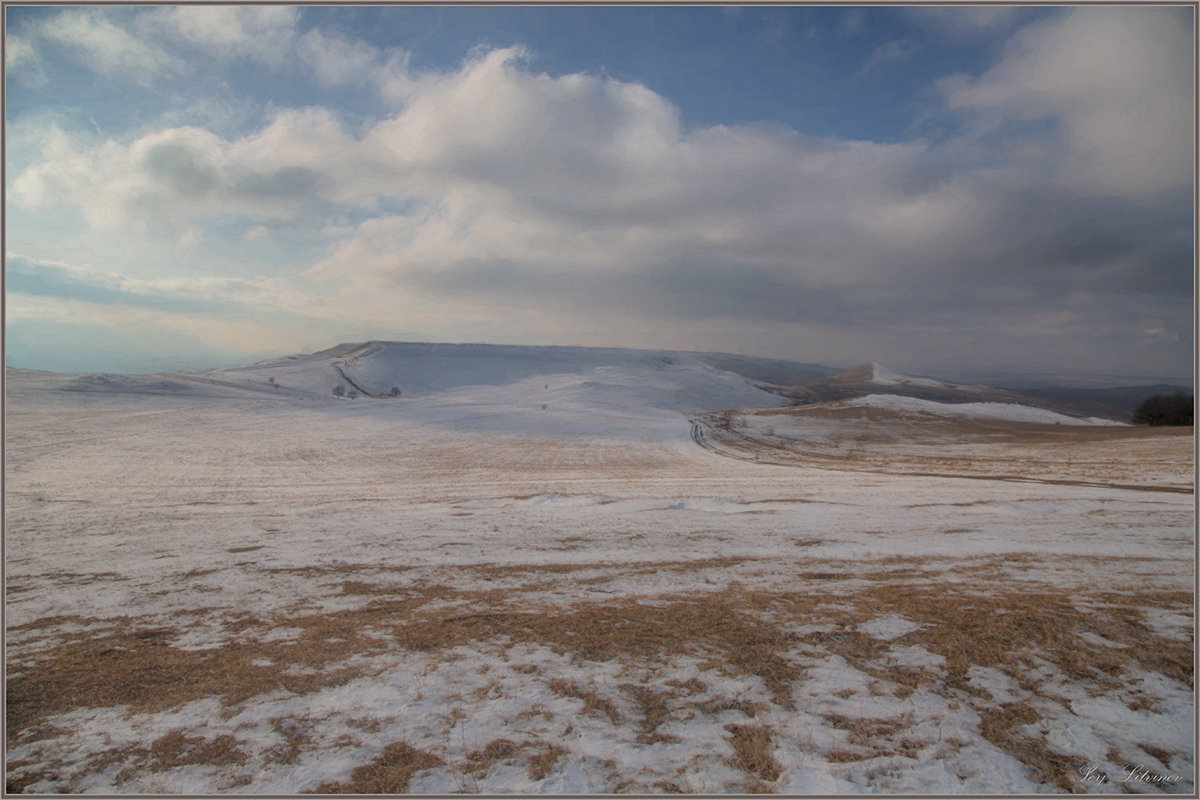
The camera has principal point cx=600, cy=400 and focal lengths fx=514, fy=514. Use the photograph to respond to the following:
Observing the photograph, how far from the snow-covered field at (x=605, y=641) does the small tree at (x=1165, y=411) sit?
6279cm

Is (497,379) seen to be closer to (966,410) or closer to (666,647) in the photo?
(966,410)

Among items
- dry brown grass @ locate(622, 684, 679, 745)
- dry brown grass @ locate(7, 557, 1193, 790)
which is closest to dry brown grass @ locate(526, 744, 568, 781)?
dry brown grass @ locate(7, 557, 1193, 790)

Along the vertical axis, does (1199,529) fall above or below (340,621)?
above

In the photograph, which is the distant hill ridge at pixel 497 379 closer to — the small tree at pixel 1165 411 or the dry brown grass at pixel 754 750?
the small tree at pixel 1165 411

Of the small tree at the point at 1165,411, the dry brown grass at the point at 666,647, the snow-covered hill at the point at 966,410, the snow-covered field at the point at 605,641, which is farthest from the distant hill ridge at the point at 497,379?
the dry brown grass at the point at 666,647

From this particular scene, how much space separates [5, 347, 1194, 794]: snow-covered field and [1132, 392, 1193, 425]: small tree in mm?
62793

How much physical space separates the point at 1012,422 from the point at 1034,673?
61.8 metres

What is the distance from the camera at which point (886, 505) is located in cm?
1588

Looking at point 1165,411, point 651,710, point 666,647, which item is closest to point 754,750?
point 651,710

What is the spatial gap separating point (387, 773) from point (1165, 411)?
9227 centimetres

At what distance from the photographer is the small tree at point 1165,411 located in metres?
60.3

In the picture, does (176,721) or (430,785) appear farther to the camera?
(176,721)

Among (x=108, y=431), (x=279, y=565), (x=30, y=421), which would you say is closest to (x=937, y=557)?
(x=279, y=565)

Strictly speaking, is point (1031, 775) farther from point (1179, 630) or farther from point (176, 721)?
point (176, 721)
